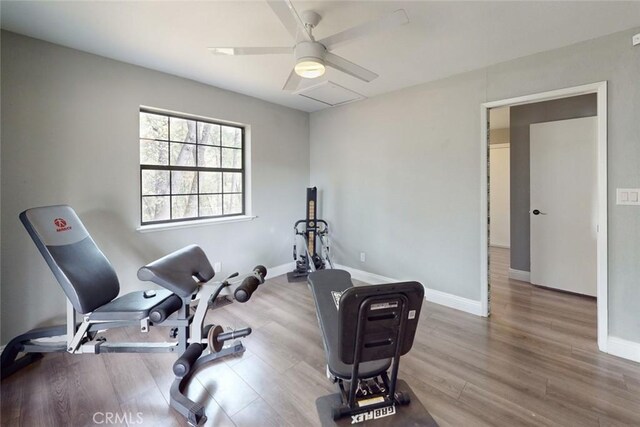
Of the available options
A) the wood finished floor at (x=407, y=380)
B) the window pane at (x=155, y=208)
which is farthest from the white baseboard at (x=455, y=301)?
the window pane at (x=155, y=208)

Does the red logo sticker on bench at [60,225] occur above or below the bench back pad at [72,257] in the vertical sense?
above

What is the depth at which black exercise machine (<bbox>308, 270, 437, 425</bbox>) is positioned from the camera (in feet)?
4.30

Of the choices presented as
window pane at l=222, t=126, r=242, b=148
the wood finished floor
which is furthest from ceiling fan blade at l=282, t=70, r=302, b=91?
the wood finished floor

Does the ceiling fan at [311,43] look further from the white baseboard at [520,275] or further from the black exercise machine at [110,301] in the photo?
the white baseboard at [520,275]

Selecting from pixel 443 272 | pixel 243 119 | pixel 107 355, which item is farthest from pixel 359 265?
pixel 107 355

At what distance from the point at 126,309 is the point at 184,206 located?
160 cm

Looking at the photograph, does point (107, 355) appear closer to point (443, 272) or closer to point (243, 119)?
point (243, 119)

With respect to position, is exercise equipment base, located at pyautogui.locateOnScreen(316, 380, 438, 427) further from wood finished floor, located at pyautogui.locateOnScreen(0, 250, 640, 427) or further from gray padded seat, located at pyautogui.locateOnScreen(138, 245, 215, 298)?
gray padded seat, located at pyautogui.locateOnScreen(138, 245, 215, 298)

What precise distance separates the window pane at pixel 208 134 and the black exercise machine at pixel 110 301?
5.39ft

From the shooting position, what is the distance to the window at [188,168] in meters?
2.94

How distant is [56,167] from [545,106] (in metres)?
5.52

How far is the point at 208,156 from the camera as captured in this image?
3.45 m

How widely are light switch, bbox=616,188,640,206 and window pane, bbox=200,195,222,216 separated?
A: 3.99 m

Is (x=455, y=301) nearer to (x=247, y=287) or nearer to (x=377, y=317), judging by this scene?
(x=377, y=317)
